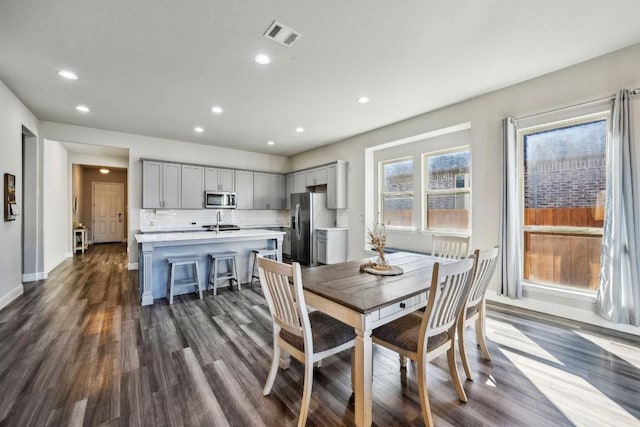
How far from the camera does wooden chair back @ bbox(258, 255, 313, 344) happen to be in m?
1.50

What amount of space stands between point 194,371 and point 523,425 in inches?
87.1

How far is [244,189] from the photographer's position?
6.70m

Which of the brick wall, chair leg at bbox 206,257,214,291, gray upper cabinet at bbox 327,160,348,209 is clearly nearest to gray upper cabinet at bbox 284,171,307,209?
gray upper cabinet at bbox 327,160,348,209

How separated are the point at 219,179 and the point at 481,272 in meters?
5.70

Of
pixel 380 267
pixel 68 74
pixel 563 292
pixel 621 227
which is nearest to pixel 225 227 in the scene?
pixel 68 74

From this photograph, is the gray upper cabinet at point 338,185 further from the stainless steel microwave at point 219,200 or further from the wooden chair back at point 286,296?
the wooden chair back at point 286,296

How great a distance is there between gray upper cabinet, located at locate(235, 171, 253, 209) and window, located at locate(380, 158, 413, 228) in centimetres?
324


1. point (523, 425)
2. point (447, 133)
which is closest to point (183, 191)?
point (447, 133)

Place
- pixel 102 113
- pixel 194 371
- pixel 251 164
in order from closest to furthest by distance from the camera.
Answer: pixel 194 371, pixel 102 113, pixel 251 164

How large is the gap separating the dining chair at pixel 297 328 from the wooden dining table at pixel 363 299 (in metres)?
0.18

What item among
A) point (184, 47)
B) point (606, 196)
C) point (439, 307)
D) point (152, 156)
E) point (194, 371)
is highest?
point (184, 47)

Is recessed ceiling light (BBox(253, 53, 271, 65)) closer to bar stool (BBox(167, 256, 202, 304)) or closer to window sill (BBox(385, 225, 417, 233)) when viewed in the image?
bar stool (BBox(167, 256, 202, 304))

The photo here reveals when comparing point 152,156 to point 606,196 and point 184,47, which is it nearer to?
point 184,47

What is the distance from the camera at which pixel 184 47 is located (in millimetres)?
2574
